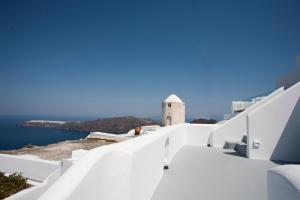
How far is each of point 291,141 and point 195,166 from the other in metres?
3.00

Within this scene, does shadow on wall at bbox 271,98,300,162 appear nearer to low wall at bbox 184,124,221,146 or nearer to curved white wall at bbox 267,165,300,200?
low wall at bbox 184,124,221,146

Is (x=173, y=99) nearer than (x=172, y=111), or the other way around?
(x=172, y=111)

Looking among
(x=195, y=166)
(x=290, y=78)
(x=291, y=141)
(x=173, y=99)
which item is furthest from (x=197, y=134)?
(x=173, y=99)

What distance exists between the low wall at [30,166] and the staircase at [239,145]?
6669 mm

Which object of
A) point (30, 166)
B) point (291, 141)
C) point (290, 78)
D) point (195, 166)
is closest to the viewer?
point (195, 166)

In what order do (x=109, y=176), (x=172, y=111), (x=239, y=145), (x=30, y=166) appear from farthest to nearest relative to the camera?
(x=172, y=111) < (x=30, y=166) < (x=239, y=145) < (x=109, y=176)

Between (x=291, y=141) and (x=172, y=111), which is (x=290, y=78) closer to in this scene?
(x=291, y=141)

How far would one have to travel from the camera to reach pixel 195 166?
590cm

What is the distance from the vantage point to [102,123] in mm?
82875

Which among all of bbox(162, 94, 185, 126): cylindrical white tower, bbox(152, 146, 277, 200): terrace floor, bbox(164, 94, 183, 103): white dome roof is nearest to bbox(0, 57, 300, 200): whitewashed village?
bbox(152, 146, 277, 200): terrace floor

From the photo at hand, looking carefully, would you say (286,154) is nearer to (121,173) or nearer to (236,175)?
(236,175)

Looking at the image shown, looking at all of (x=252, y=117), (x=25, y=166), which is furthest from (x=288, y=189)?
(x=25, y=166)

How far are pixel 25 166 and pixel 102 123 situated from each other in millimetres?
74695

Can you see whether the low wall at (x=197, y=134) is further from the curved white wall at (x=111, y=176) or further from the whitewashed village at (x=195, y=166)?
the curved white wall at (x=111, y=176)
